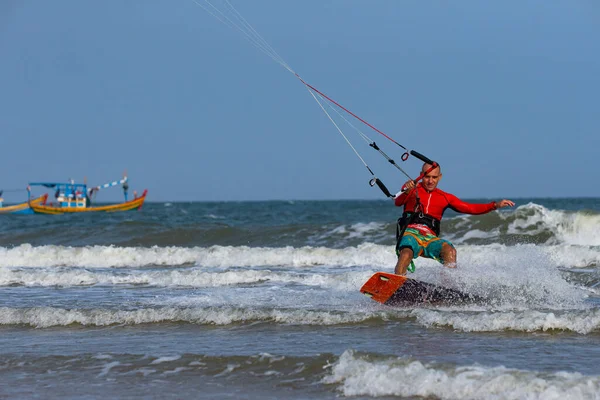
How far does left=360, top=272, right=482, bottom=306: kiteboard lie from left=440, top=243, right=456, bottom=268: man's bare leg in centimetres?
31

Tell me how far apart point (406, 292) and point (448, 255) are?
2.23 ft

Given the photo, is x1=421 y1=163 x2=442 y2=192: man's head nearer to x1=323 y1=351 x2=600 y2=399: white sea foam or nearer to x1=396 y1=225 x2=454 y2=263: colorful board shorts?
x1=396 y1=225 x2=454 y2=263: colorful board shorts

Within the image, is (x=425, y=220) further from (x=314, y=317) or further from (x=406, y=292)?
(x=314, y=317)

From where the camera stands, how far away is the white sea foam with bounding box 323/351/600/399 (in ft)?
16.7

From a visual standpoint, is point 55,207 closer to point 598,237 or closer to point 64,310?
point 598,237

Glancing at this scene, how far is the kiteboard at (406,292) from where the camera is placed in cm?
856

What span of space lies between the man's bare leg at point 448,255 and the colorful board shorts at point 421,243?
0.04 meters

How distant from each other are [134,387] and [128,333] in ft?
7.36

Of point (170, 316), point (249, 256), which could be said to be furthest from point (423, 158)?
point (249, 256)

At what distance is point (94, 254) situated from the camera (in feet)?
62.0

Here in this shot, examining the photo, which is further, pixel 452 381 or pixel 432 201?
pixel 432 201

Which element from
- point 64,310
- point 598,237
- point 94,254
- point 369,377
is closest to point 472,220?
point 598,237

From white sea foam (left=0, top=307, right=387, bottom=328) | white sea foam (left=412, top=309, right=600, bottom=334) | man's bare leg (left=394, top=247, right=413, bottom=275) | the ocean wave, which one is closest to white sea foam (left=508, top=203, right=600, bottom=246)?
man's bare leg (left=394, top=247, right=413, bottom=275)

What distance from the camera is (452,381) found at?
17.5ft
